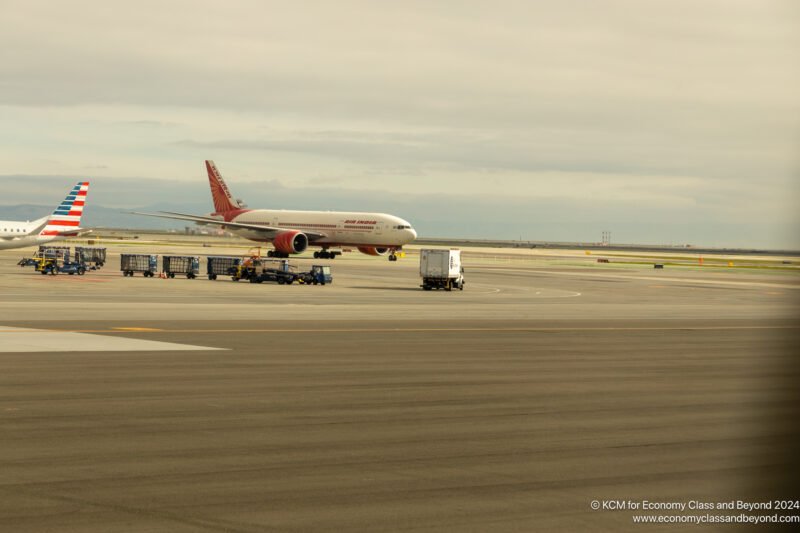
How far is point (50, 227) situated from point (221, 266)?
34.8m

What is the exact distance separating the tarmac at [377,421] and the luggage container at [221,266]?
116 ft

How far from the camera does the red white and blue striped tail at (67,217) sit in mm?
104706

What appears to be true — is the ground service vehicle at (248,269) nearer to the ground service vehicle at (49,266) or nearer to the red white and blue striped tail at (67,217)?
the ground service vehicle at (49,266)

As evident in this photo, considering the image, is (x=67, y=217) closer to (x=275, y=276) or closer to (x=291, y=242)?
(x=291, y=242)

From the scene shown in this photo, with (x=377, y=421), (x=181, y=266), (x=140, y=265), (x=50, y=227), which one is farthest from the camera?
(x=50, y=227)

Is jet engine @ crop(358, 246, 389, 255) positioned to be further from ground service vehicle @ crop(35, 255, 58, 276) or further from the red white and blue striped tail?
ground service vehicle @ crop(35, 255, 58, 276)

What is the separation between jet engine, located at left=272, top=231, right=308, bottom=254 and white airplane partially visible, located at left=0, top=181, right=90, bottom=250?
21.0m

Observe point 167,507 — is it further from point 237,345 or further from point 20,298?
point 20,298

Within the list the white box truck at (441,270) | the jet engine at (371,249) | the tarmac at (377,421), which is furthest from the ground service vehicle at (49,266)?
the jet engine at (371,249)

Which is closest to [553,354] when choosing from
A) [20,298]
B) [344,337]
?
[344,337]

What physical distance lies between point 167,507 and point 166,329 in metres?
25.5

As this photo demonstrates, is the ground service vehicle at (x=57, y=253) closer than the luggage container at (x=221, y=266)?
No

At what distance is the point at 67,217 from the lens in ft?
348

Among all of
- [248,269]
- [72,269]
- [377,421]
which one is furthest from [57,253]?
[377,421]
